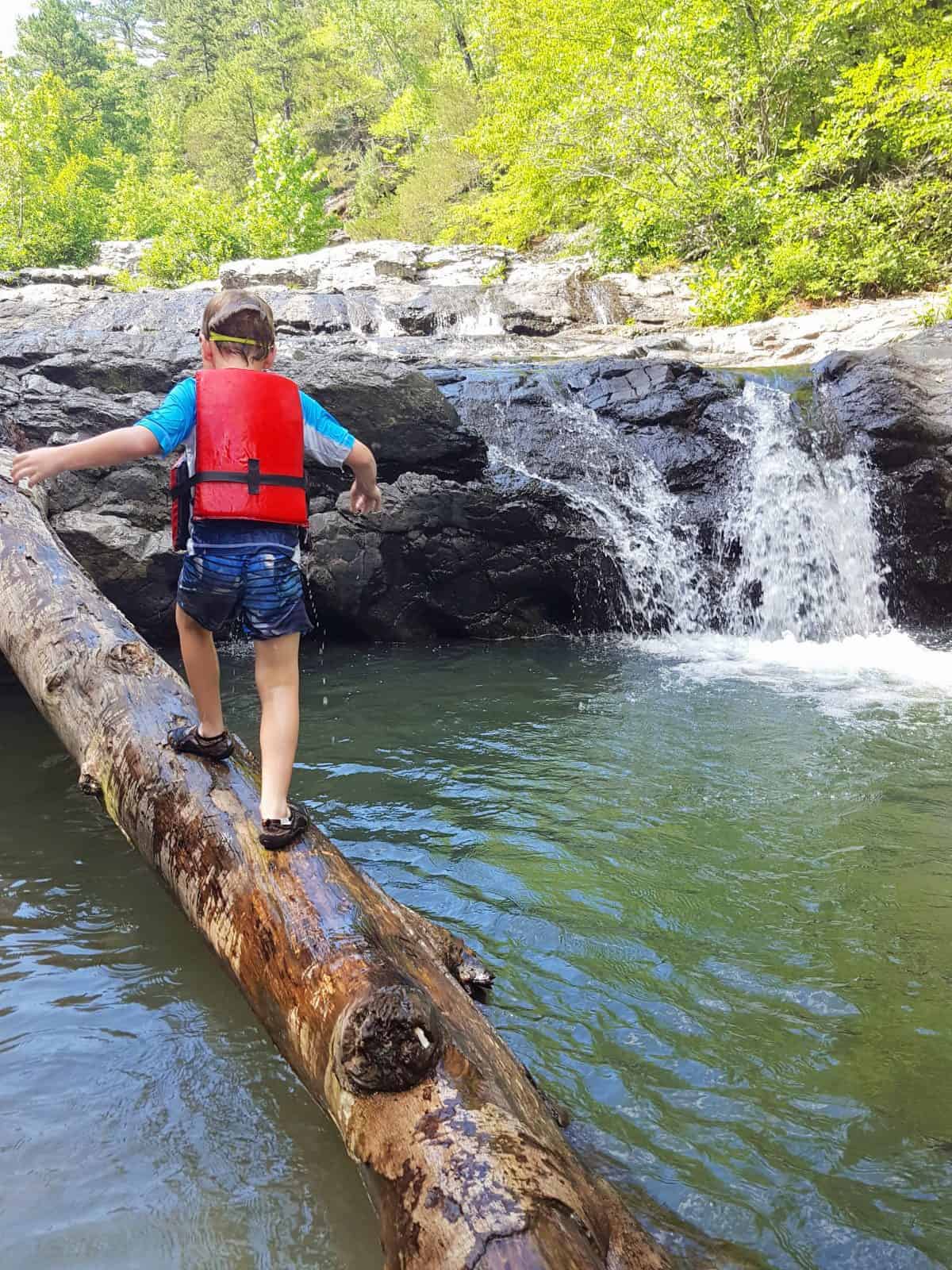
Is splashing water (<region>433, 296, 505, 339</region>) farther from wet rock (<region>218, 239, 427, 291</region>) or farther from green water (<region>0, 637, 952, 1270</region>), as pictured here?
green water (<region>0, 637, 952, 1270</region>)

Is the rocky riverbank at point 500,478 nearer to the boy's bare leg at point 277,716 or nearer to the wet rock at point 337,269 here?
the boy's bare leg at point 277,716

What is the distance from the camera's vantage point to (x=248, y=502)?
271 centimetres

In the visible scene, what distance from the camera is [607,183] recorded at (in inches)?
835

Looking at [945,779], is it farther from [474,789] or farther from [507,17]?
[507,17]

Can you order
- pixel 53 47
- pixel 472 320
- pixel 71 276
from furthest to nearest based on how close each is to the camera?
1. pixel 53 47
2. pixel 71 276
3. pixel 472 320

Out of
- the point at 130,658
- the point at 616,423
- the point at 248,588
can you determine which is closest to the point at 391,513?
the point at 616,423

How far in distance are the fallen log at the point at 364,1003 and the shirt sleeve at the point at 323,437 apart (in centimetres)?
119

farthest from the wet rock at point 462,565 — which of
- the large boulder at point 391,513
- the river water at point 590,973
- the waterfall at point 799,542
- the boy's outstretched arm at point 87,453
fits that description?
the boy's outstretched arm at point 87,453

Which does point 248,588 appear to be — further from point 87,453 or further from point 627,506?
point 627,506

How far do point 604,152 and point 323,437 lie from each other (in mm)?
19612

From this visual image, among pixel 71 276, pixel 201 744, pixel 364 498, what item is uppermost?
pixel 71 276

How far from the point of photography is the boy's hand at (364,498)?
3191mm

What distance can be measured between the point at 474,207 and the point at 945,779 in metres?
25.2

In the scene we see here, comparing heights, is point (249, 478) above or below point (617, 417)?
below
